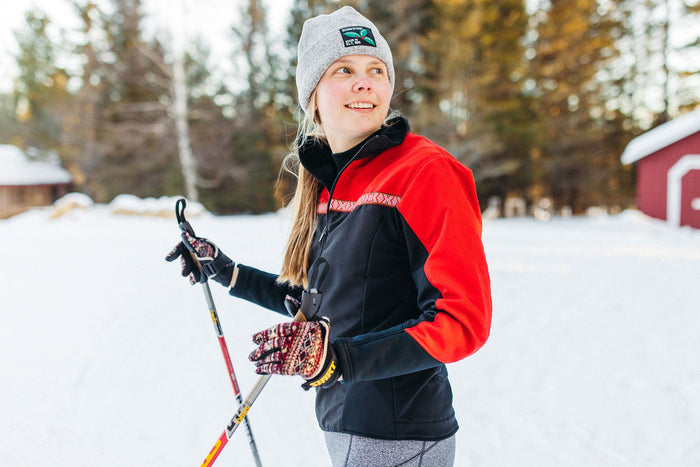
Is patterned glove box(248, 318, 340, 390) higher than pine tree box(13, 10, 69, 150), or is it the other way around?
pine tree box(13, 10, 69, 150)

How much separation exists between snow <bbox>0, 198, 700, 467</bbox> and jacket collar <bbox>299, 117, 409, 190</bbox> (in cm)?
80

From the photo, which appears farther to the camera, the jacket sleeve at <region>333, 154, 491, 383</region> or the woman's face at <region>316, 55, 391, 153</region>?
the woman's face at <region>316, 55, 391, 153</region>

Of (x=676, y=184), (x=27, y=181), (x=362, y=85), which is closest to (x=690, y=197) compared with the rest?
(x=676, y=184)

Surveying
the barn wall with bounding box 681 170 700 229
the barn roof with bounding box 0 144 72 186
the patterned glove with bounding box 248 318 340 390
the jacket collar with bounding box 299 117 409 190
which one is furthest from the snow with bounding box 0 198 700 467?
the barn roof with bounding box 0 144 72 186

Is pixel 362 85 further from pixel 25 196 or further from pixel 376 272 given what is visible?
pixel 25 196

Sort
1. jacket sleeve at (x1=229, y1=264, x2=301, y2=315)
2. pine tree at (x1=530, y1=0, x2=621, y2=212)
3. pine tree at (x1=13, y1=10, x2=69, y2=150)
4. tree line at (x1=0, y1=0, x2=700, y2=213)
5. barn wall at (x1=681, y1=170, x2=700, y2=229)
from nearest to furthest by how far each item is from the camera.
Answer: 1. jacket sleeve at (x1=229, y1=264, x2=301, y2=315)
2. barn wall at (x1=681, y1=170, x2=700, y2=229)
3. tree line at (x1=0, y1=0, x2=700, y2=213)
4. pine tree at (x1=530, y1=0, x2=621, y2=212)
5. pine tree at (x1=13, y1=10, x2=69, y2=150)

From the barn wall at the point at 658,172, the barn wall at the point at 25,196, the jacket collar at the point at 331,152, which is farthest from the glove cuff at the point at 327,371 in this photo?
the barn wall at the point at 25,196

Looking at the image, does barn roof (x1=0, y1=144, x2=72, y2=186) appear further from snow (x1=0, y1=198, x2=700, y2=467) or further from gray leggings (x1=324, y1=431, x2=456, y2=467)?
gray leggings (x1=324, y1=431, x2=456, y2=467)

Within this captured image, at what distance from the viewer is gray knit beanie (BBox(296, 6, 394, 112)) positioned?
1335 millimetres

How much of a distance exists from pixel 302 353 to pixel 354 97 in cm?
67

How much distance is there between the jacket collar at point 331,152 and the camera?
1.25 metres

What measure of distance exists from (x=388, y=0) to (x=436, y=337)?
19.5m

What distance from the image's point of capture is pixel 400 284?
1153 millimetres

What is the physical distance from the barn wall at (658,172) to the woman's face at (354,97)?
15.5 m
